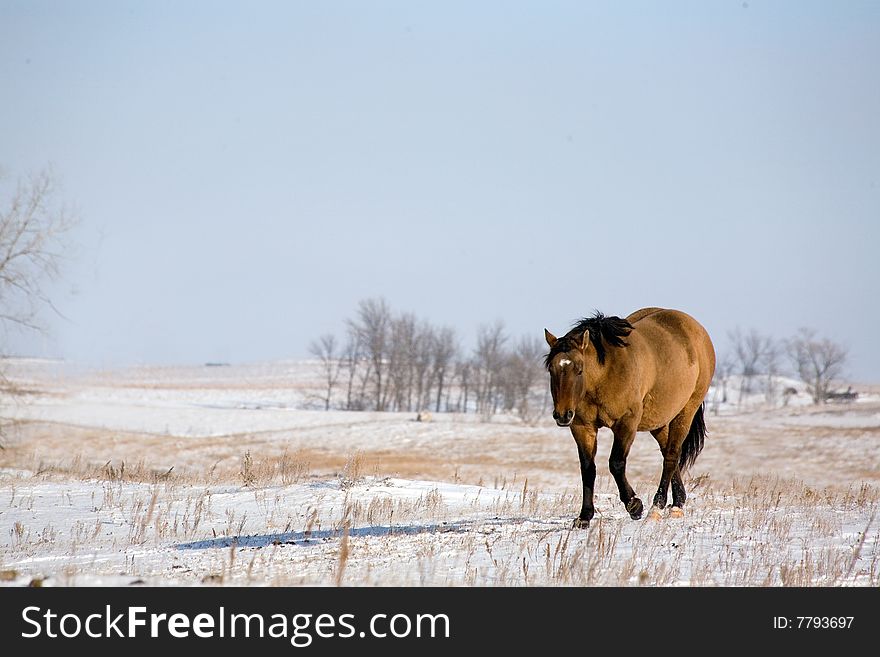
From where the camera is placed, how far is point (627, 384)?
9.91 meters

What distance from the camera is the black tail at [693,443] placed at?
40.5ft

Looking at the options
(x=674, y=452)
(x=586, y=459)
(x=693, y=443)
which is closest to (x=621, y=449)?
(x=586, y=459)

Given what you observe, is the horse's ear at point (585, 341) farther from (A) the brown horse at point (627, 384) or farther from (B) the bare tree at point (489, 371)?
(B) the bare tree at point (489, 371)

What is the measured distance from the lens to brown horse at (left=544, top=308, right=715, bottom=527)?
9516 millimetres

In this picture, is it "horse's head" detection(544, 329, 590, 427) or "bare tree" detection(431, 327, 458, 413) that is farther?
"bare tree" detection(431, 327, 458, 413)

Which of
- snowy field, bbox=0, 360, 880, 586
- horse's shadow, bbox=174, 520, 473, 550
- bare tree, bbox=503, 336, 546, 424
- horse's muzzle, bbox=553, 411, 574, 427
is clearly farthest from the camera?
bare tree, bbox=503, 336, 546, 424

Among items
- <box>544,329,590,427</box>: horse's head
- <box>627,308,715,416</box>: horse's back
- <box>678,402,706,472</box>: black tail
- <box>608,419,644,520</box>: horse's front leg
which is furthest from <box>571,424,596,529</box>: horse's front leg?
<box>678,402,706,472</box>: black tail

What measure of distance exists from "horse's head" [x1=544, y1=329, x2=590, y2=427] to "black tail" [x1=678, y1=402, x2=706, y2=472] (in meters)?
3.49

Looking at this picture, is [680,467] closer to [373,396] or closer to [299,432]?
[299,432]

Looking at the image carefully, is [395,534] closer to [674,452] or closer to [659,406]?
[659,406]

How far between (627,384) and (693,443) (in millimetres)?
3147

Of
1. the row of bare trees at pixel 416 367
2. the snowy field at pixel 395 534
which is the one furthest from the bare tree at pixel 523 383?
the snowy field at pixel 395 534

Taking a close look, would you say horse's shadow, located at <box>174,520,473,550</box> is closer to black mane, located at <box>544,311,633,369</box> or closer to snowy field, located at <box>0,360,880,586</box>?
snowy field, located at <box>0,360,880,586</box>
